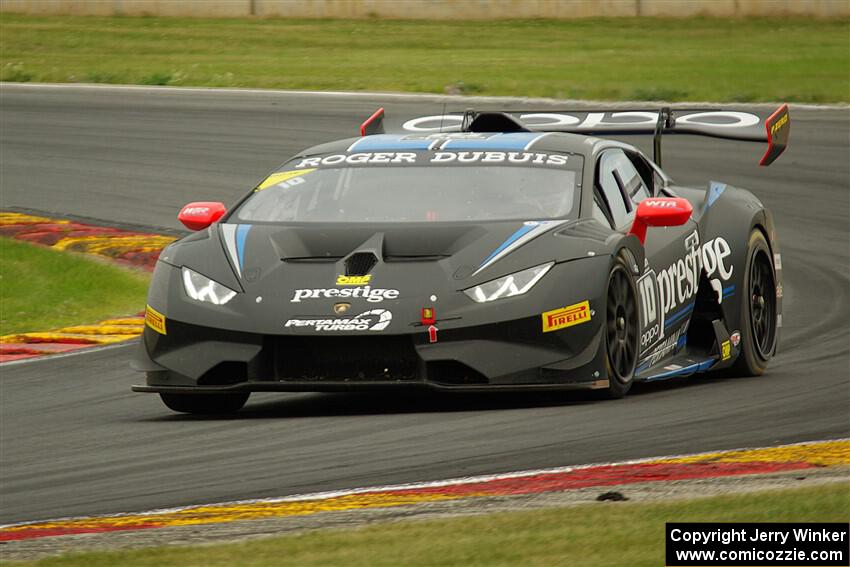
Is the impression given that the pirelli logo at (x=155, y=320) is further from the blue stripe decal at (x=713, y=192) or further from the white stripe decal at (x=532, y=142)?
the blue stripe decal at (x=713, y=192)

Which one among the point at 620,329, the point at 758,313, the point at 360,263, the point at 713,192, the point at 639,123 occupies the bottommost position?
the point at 758,313

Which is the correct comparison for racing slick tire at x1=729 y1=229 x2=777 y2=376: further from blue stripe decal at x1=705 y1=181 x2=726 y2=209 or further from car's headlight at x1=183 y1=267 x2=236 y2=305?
car's headlight at x1=183 y1=267 x2=236 y2=305

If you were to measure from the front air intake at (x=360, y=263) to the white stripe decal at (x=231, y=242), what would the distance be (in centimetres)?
50

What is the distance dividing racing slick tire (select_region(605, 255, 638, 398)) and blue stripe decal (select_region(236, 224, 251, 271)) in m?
1.65

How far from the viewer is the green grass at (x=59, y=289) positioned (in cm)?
1294

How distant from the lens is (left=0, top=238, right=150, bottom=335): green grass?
12938mm

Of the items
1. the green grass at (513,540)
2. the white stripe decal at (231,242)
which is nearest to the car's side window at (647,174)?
the white stripe decal at (231,242)

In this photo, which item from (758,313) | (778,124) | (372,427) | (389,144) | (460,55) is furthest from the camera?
(460,55)

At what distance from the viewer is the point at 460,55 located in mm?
29250

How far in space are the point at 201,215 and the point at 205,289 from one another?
3.00 feet

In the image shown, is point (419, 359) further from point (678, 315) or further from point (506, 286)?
point (678, 315)

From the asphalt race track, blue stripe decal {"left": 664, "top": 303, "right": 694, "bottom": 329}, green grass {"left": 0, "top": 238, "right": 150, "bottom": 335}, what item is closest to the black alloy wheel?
the asphalt race track

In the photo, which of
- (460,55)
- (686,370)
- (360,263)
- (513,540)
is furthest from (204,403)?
(460,55)

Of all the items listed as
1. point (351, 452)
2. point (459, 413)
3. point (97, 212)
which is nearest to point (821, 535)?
point (351, 452)
